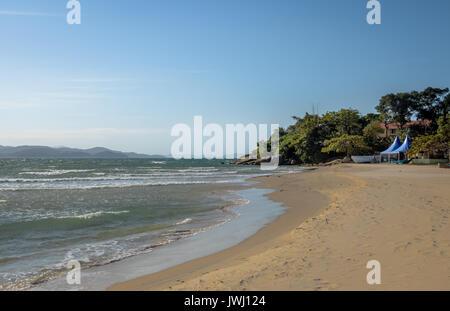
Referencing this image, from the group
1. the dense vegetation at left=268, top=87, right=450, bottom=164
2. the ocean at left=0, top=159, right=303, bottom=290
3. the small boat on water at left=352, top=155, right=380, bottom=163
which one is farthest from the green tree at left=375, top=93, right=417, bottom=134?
the ocean at left=0, top=159, right=303, bottom=290

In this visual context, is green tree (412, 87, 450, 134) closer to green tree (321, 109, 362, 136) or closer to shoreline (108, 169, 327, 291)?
green tree (321, 109, 362, 136)

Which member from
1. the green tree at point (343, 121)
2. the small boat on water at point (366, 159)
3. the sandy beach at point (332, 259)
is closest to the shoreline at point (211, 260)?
the sandy beach at point (332, 259)

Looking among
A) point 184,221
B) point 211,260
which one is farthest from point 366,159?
point 211,260

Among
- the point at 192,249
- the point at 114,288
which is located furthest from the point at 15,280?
the point at 192,249

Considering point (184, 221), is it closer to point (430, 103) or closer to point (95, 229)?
point (95, 229)

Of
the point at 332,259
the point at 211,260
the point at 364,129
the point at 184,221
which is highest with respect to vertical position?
the point at 364,129

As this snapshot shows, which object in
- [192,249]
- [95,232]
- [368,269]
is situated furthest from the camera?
[95,232]

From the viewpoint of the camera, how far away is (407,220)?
7.27 metres

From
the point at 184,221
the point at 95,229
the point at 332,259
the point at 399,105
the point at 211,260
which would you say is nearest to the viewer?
the point at 332,259

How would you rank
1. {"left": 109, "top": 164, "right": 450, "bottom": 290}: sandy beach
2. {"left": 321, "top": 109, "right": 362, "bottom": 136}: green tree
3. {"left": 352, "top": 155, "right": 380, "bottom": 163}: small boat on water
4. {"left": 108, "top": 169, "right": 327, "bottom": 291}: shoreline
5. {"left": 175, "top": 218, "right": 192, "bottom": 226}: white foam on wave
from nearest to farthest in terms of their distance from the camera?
1. {"left": 109, "top": 164, "right": 450, "bottom": 290}: sandy beach
2. {"left": 108, "top": 169, "right": 327, "bottom": 291}: shoreline
3. {"left": 175, "top": 218, "right": 192, "bottom": 226}: white foam on wave
4. {"left": 352, "top": 155, "right": 380, "bottom": 163}: small boat on water
5. {"left": 321, "top": 109, "right": 362, "bottom": 136}: green tree

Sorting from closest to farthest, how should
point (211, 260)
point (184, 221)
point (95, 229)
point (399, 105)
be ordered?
1. point (211, 260)
2. point (95, 229)
3. point (184, 221)
4. point (399, 105)

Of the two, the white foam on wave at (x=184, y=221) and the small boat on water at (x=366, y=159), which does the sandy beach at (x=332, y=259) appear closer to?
the white foam on wave at (x=184, y=221)
